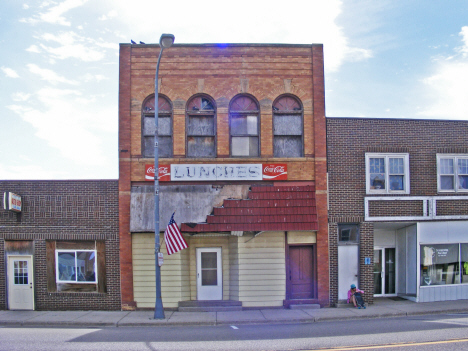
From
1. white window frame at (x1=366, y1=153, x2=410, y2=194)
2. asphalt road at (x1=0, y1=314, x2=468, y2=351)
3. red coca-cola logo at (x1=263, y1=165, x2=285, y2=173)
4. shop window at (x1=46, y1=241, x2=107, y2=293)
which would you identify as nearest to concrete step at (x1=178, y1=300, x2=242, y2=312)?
asphalt road at (x1=0, y1=314, x2=468, y2=351)

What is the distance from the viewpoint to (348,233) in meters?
15.7

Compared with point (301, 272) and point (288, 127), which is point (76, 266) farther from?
point (288, 127)

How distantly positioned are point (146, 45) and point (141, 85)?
1506 mm

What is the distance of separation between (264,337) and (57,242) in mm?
8529

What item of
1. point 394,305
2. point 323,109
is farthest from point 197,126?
point 394,305

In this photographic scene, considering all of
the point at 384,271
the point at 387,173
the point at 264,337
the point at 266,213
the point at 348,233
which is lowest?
the point at 264,337

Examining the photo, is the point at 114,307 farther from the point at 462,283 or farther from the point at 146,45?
the point at 462,283

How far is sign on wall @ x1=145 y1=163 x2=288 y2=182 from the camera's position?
593 inches

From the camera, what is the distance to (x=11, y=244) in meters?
15.2

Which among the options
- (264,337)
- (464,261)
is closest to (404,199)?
(464,261)

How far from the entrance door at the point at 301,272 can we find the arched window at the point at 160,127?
5.85m

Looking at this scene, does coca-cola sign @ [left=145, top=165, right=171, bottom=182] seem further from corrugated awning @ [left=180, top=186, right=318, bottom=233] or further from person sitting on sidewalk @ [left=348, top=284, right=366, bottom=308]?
person sitting on sidewalk @ [left=348, top=284, right=366, bottom=308]

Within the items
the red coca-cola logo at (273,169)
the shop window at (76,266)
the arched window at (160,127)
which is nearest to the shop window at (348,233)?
the red coca-cola logo at (273,169)

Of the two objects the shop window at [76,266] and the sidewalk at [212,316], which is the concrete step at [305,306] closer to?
the sidewalk at [212,316]
